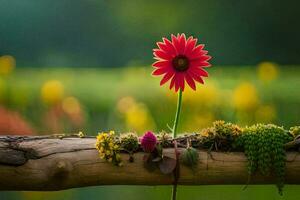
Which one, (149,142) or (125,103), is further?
(125,103)

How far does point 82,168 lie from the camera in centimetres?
139

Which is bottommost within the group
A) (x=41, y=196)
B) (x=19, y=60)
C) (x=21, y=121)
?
(x=41, y=196)

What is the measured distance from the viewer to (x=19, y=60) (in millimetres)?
1967

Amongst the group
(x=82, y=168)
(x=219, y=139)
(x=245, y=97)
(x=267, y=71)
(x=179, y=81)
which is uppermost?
(x=267, y=71)

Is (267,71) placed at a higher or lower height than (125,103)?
higher

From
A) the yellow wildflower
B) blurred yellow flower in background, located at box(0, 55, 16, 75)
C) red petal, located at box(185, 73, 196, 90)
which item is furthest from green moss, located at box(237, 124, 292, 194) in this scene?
blurred yellow flower in background, located at box(0, 55, 16, 75)

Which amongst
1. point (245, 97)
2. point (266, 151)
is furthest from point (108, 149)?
point (245, 97)

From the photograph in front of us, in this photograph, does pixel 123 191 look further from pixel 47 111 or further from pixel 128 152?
pixel 128 152

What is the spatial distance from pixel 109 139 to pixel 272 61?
0.84 metres

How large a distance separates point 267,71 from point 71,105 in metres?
0.72

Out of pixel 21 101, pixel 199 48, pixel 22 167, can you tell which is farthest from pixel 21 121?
pixel 199 48

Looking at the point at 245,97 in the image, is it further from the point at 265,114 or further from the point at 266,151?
the point at 266,151

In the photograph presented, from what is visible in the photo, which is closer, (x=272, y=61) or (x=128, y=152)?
(x=128, y=152)

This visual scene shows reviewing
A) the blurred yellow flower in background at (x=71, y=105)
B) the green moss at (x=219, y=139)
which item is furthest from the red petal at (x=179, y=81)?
the blurred yellow flower in background at (x=71, y=105)
